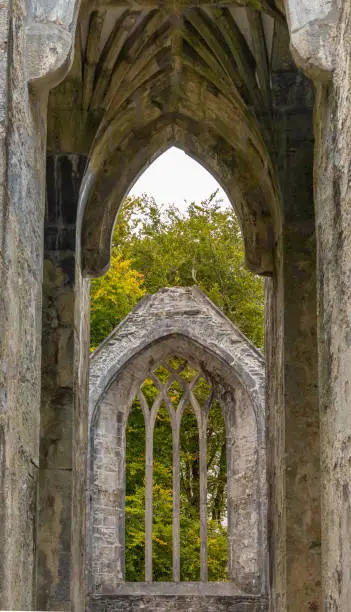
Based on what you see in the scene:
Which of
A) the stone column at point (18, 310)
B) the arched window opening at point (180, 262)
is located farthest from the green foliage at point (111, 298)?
the stone column at point (18, 310)

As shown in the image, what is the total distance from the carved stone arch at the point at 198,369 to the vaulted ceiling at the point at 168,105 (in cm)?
429

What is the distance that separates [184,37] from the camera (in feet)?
29.9

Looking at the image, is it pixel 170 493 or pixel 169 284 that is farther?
pixel 169 284

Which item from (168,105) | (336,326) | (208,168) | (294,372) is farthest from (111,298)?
(336,326)

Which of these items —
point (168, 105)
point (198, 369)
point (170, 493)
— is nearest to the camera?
point (168, 105)

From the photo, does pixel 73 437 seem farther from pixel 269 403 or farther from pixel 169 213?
pixel 169 213

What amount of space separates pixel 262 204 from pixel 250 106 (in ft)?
3.33

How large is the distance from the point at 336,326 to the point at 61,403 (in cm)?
413

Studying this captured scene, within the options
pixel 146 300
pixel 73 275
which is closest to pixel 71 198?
pixel 73 275

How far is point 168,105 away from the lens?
32.4ft

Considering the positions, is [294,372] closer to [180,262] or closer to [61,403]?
[61,403]

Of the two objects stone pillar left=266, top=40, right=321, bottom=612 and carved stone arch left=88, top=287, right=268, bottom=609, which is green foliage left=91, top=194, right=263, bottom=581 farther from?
stone pillar left=266, top=40, right=321, bottom=612

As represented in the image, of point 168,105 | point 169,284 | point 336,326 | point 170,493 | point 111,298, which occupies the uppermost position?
point 169,284

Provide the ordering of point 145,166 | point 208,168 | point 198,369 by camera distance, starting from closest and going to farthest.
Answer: point 145,166, point 208,168, point 198,369
